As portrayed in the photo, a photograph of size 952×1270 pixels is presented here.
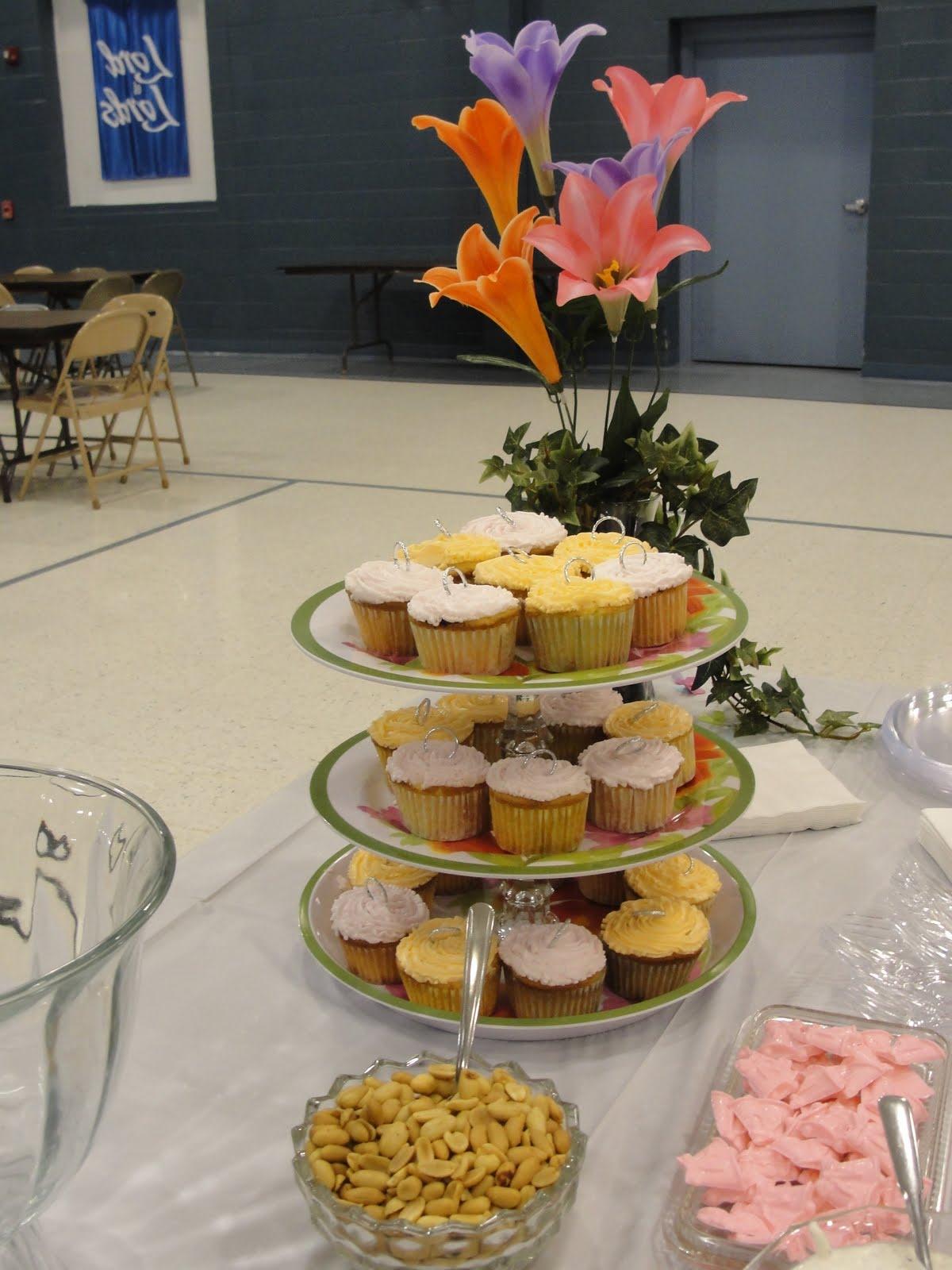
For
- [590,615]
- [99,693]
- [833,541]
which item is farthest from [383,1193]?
[833,541]

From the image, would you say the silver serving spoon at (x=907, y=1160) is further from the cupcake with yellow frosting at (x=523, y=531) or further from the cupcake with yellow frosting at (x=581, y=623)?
the cupcake with yellow frosting at (x=523, y=531)

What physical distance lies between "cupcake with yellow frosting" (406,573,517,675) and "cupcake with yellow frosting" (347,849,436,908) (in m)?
0.28

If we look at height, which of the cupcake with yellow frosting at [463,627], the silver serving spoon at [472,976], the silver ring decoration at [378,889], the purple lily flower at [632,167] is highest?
the purple lily flower at [632,167]

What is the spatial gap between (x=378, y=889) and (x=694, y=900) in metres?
0.35

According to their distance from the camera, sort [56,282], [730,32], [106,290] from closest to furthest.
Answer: [106,290] → [56,282] → [730,32]

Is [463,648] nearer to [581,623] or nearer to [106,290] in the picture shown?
[581,623]

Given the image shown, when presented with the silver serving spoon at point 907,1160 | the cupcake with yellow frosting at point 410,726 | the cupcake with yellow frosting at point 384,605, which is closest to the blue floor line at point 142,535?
the cupcake with yellow frosting at point 410,726

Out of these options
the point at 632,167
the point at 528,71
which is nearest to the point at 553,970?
the point at 632,167

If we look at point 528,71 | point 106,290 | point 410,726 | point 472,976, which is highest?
point 528,71

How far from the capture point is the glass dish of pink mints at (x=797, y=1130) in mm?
1018

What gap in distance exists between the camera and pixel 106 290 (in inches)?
317

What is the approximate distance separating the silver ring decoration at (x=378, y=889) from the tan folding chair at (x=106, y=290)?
6.77 meters

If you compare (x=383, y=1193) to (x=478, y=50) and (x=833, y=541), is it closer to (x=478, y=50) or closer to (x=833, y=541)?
(x=478, y=50)

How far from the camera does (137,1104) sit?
1.24 meters
